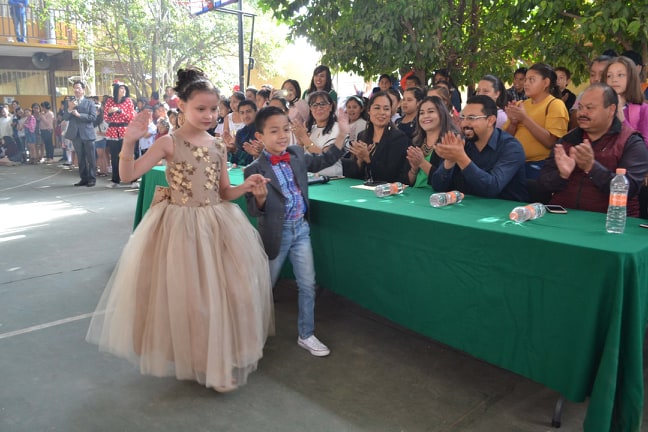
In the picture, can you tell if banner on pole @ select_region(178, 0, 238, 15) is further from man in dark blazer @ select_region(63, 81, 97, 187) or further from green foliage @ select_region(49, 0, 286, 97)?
green foliage @ select_region(49, 0, 286, 97)

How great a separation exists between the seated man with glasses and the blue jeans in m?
0.93

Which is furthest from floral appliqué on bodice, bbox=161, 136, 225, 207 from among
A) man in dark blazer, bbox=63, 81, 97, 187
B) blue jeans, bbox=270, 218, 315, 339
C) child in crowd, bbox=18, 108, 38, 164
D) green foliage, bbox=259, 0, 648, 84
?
child in crowd, bbox=18, 108, 38, 164

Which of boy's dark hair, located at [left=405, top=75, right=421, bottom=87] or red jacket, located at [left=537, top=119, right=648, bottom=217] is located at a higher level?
boy's dark hair, located at [left=405, top=75, right=421, bottom=87]

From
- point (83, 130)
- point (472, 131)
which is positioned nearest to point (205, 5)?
point (83, 130)

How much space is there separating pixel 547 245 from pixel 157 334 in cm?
184

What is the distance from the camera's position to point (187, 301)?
258cm

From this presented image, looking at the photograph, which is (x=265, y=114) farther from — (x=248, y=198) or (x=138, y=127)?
(x=138, y=127)

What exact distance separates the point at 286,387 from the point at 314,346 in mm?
417

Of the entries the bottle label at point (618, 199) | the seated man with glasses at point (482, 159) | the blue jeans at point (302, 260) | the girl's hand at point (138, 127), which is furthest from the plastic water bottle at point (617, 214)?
the girl's hand at point (138, 127)

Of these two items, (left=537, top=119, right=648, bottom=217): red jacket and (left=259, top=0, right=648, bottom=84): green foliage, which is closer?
(left=537, top=119, right=648, bottom=217): red jacket

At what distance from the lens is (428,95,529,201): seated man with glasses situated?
3050 mm

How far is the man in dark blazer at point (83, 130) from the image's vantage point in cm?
905

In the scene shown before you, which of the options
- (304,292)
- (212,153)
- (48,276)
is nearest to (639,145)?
(304,292)

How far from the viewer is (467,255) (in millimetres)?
2492
